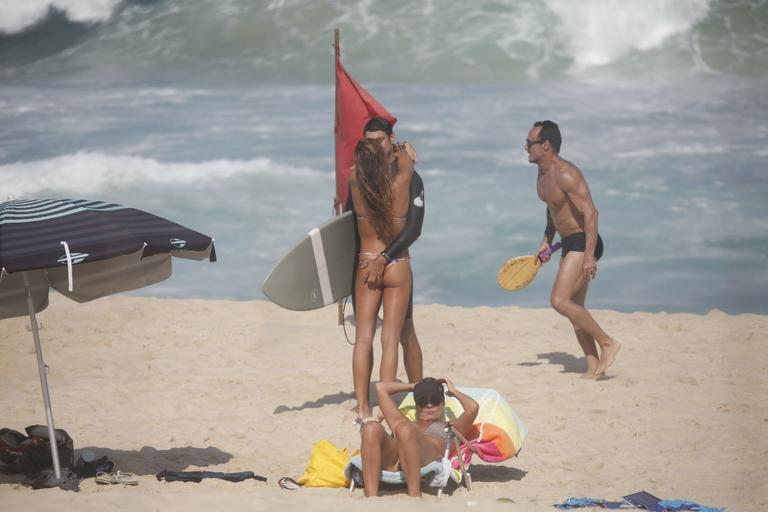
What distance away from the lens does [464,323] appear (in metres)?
12.0

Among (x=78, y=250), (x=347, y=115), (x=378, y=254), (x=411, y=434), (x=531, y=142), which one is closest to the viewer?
(x=411, y=434)

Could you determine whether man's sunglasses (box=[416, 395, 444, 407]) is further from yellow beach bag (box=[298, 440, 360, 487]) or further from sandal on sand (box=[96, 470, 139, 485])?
sandal on sand (box=[96, 470, 139, 485])

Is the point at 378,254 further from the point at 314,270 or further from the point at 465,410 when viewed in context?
the point at 465,410

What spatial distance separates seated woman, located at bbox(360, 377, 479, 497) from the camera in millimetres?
6078

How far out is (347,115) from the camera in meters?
10.5

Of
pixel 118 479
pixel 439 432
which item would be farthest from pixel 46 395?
pixel 439 432

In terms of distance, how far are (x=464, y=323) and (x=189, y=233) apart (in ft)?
18.7

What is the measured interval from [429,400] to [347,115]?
15.1ft

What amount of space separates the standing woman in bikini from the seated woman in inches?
41.6

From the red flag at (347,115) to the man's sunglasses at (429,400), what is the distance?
13.7ft

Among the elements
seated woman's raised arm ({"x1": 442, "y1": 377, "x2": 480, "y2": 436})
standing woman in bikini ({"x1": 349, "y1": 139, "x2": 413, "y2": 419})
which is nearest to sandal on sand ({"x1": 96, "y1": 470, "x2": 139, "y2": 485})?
standing woman in bikini ({"x1": 349, "y1": 139, "x2": 413, "y2": 419})

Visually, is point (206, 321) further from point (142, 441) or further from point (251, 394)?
point (142, 441)

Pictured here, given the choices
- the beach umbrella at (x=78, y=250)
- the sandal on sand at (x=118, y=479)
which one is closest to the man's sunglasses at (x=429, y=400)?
the beach umbrella at (x=78, y=250)

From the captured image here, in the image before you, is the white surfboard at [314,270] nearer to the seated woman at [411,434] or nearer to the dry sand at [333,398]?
the dry sand at [333,398]
